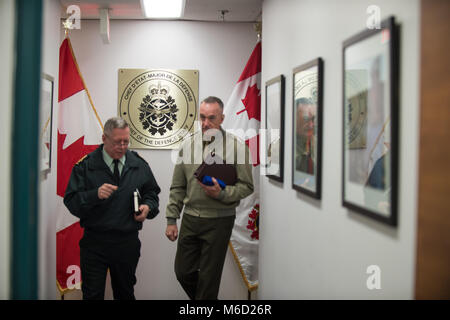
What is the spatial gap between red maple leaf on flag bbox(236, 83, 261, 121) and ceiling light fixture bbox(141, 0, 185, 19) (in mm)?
834

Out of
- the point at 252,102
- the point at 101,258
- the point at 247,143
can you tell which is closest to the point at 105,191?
the point at 101,258

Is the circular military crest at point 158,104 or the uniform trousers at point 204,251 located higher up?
the circular military crest at point 158,104

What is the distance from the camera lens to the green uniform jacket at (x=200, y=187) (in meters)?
2.82

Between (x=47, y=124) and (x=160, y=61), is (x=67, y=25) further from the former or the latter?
(x=47, y=124)

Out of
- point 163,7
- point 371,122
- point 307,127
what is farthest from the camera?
point 163,7

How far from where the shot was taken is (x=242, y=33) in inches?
151

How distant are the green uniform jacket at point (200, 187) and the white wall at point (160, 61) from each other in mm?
886

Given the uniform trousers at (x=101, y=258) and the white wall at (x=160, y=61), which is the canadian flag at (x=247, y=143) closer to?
the white wall at (x=160, y=61)

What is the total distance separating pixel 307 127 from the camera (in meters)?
2.15

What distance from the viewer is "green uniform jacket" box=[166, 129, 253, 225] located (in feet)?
9.24

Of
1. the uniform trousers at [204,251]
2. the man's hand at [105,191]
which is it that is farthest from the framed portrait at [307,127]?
the man's hand at [105,191]

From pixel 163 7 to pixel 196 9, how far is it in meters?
0.43

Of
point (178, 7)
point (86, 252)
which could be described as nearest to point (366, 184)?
point (86, 252)

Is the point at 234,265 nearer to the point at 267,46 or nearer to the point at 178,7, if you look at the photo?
the point at 267,46
